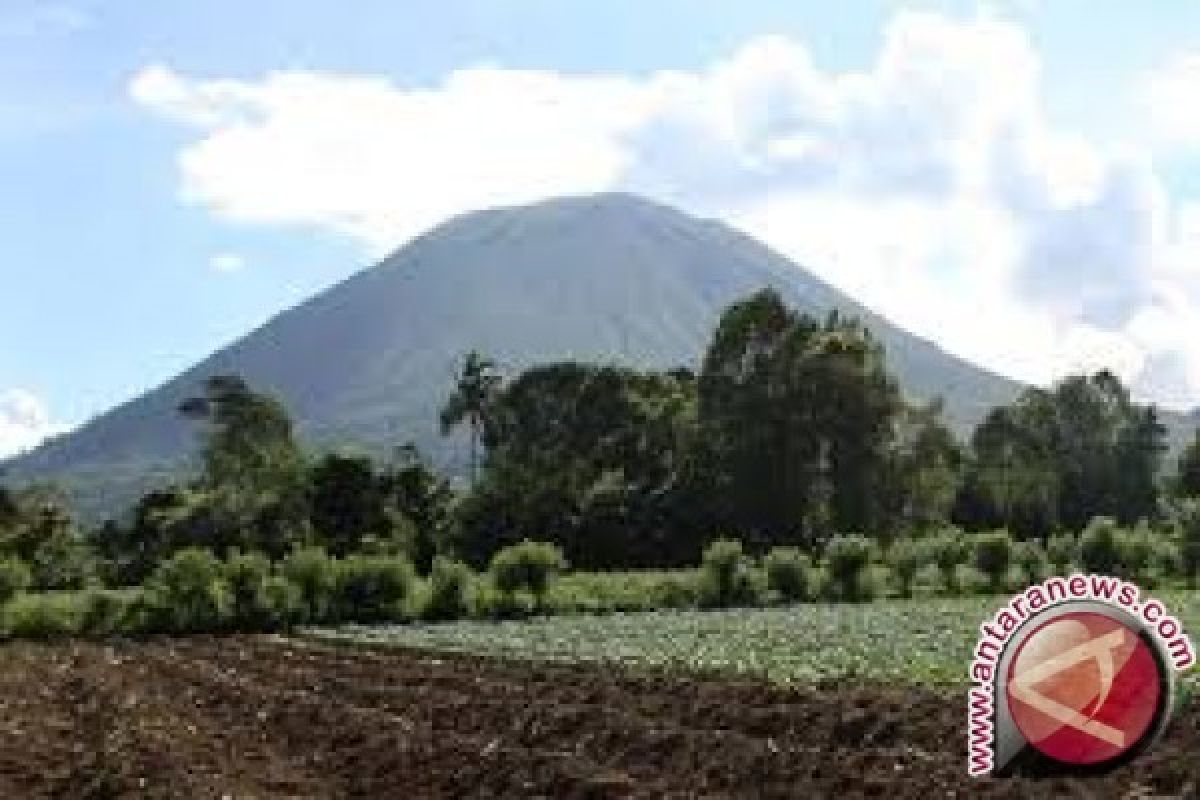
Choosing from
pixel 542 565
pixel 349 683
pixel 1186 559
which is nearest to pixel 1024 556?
pixel 1186 559

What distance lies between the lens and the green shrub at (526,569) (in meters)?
66.9

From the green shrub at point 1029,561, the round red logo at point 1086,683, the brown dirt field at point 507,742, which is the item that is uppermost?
the green shrub at point 1029,561

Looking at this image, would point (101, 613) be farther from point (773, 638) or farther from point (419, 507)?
point (773, 638)

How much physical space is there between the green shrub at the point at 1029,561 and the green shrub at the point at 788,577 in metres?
10.0

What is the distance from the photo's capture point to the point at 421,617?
2566 inches

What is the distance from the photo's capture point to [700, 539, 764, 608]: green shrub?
6862cm

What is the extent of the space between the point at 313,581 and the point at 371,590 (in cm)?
211

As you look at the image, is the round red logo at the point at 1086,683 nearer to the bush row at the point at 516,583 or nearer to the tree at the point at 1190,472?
the bush row at the point at 516,583

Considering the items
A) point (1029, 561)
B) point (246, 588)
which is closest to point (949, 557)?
point (1029, 561)

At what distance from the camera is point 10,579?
6272 cm

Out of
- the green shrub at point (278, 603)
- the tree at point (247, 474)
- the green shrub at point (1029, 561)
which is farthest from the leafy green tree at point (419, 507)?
the green shrub at point (1029, 561)

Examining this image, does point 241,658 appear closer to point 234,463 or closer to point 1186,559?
point 1186,559

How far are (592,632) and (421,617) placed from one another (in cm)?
1501

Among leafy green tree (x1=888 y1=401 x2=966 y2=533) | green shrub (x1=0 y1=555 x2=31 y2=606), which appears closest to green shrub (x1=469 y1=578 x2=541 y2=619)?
green shrub (x1=0 y1=555 x2=31 y2=606)
